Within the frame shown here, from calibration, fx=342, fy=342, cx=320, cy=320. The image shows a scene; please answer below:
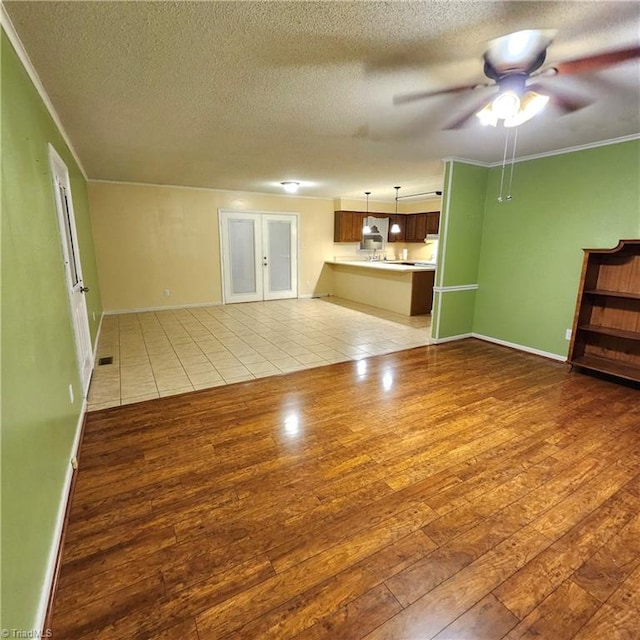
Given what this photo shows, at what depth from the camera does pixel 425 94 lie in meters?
2.32

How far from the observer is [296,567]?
4.94 feet

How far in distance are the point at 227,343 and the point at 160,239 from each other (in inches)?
120

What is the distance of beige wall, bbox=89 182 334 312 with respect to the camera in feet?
19.5

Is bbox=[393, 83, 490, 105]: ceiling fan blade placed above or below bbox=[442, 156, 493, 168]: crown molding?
below

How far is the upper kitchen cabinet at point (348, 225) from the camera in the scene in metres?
7.96

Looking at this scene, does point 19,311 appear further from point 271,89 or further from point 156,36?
point 271,89

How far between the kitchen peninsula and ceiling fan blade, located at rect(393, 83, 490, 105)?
387 centimetres

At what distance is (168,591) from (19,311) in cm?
131

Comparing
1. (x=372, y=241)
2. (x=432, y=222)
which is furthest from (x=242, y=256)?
(x=432, y=222)

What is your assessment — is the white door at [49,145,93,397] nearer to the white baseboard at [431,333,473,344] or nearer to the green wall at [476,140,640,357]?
the white baseboard at [431,333,473,344]

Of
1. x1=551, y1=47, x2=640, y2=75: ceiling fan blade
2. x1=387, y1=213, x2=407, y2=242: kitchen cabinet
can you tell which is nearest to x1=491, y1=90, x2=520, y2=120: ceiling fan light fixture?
x1=551, y1=47, x2=640, y2=75: ceiling fan blade

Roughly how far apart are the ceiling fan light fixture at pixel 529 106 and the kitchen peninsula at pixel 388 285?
4.09m

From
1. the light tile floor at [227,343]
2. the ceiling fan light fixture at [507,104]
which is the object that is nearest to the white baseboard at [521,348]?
the light tile floor at [227,343]

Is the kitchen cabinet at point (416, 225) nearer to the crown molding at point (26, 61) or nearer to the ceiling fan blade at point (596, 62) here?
the ceiling fan blade at point (596, 62)
